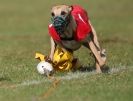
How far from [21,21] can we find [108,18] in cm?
411

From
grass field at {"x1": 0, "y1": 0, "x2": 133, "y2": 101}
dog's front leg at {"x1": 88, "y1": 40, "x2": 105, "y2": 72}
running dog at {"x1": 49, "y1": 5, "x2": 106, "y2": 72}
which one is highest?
running dog at {"x1": 49, "y1": 5, "x2": 106, "y2": 72}

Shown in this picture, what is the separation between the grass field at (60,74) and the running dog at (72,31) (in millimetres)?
573

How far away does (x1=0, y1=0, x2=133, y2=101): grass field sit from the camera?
11820 mm

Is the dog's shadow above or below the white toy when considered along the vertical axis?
below

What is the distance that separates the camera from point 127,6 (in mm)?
35375

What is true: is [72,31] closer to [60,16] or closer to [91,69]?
[60,16]

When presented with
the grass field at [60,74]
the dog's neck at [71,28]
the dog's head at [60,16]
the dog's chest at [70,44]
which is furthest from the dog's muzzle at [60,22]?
the grass field at [60,74]

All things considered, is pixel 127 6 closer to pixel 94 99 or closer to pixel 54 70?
pixel 54 70

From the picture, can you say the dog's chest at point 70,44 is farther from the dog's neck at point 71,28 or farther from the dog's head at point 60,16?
the dog's head at point 60,16

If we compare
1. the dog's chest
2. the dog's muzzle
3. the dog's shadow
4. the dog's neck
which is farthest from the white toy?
the dog's shadow

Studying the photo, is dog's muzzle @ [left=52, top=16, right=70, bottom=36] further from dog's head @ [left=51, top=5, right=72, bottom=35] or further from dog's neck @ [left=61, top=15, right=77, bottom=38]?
dog's neck @ [left=61, top=15, right=77, bottom=38]

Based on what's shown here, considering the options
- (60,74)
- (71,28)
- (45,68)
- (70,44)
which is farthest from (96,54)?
(45,68)

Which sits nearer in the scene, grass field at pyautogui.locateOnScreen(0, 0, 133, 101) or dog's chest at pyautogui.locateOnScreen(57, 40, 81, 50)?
grass field at pyautogui.locateOnScreen(0, 0, 133, 101)

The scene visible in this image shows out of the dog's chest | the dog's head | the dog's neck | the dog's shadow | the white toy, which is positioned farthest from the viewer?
the dog's shadow
